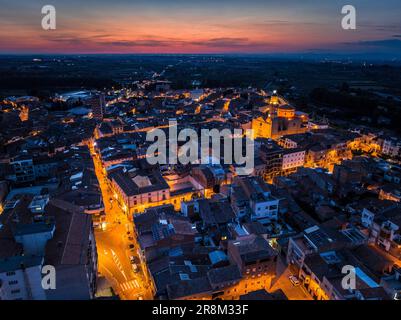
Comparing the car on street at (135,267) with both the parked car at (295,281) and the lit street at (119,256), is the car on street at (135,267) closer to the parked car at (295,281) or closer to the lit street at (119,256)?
the lit street at (119,256)

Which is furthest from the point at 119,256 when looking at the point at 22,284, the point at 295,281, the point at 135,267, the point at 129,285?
the point at 295,281

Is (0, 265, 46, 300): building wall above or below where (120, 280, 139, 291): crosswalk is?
above

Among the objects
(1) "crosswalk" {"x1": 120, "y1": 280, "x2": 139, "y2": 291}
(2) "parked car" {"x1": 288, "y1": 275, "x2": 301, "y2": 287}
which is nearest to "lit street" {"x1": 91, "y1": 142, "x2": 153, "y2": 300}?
(1) "crosswalk" {"x1": 120, "y1": 280, "x2": 139, "y2": 291}

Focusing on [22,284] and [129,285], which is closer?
[22,284]

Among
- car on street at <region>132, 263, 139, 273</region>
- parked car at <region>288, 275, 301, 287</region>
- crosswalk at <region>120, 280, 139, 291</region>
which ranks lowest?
crosswalk at <region>120, 280, 139, 291</region>

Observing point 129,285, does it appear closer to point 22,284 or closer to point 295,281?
point 22,284

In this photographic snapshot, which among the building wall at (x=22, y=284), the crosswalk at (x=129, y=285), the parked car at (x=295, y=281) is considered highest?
the building wall at (x=22, y=284)

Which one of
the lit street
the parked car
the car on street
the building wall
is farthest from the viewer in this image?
the car on street

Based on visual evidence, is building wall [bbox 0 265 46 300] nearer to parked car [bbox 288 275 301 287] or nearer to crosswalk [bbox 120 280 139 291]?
crosswalk [bbox 120 280 139 291]

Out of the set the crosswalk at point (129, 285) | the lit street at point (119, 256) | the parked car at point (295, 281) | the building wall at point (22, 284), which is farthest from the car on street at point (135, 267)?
the parked car at point (295, 281)
